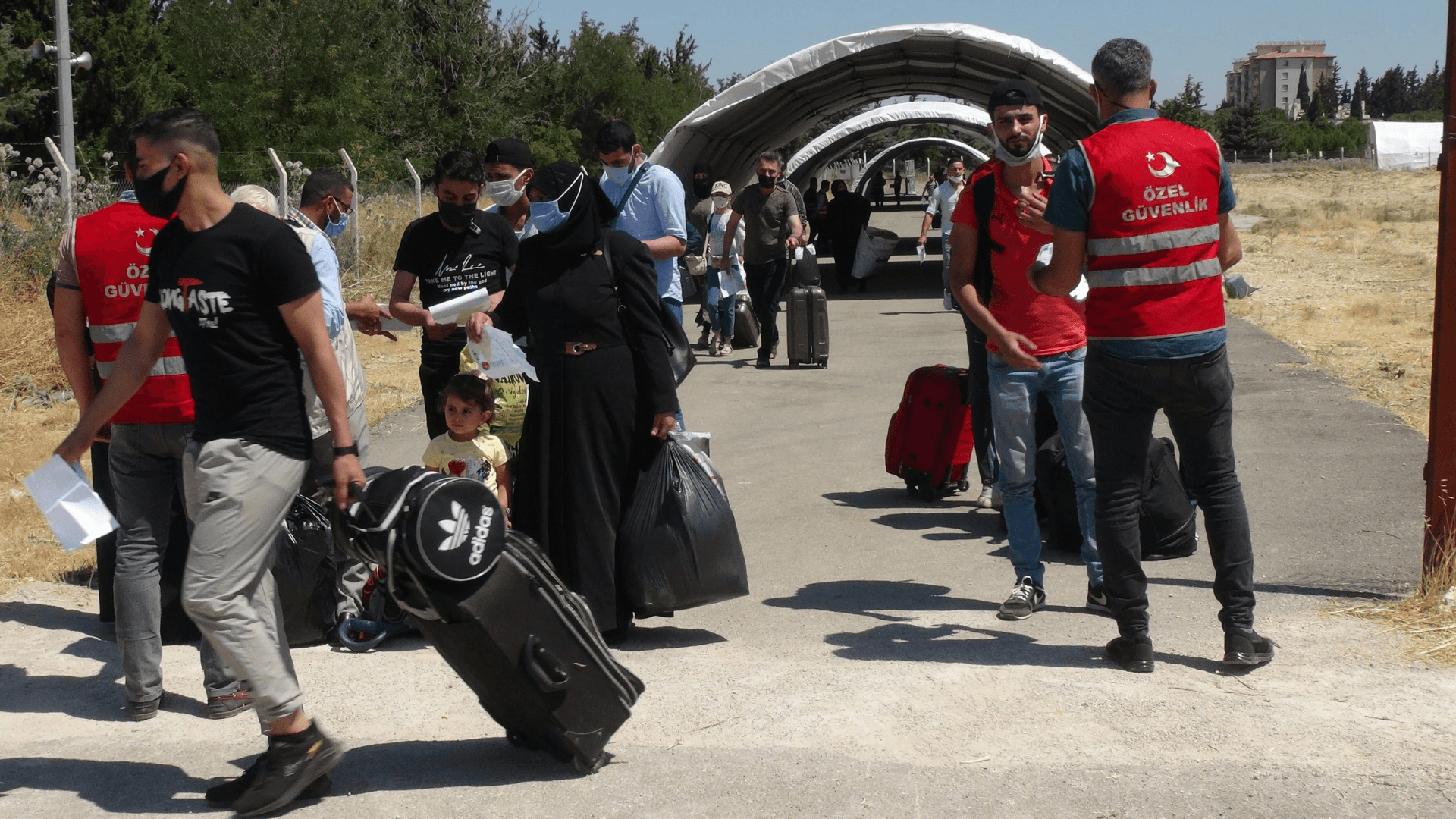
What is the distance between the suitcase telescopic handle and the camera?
3.87 m

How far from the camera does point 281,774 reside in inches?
153

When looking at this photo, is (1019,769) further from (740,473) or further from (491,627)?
(740,473)

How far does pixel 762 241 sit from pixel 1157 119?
893 cm

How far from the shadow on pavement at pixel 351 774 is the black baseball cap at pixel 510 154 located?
288 centimetres

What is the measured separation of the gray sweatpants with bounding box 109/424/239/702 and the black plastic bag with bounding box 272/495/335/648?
61 cm

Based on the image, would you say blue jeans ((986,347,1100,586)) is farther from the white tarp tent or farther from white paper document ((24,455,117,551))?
the white tarp tent

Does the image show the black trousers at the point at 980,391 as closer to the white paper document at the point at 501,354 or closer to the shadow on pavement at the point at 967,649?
the shadow on pavement at the point at 967,649

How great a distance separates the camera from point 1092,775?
3994 millimetres

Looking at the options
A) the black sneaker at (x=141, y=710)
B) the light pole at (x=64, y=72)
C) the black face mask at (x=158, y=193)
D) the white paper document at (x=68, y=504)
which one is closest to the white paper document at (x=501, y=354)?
the black face mask at (x=158, y=193)

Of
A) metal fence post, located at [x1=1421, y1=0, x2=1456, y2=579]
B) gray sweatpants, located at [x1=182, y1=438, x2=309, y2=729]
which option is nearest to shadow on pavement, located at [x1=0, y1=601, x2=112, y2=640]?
gray sweatpants, located at [x1=182, y1=438, x2=309, y2=729]

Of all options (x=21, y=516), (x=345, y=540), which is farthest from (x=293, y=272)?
(x=21, y=516)

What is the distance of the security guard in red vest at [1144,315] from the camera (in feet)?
15.2

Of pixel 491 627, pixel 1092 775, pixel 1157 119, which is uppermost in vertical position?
pixel 1157 119

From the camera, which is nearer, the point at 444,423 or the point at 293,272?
the point at 293,272
